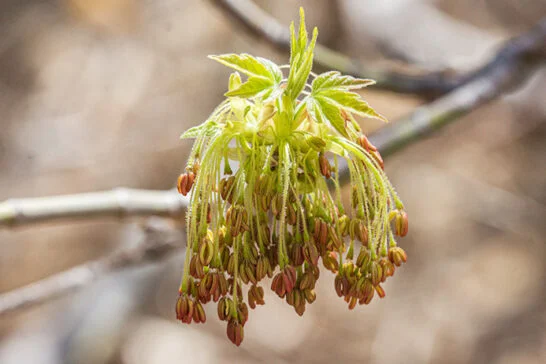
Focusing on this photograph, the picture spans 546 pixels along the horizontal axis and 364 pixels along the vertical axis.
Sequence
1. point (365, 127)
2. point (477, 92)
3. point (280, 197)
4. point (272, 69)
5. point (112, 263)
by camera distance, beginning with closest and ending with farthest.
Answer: point (280, 197) → point (272, 69) → point (477, 92) → point (112, 263) → point (365, 127)

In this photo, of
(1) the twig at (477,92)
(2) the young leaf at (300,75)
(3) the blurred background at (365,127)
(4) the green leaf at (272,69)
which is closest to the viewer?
(2) the young leaf at (300,75)

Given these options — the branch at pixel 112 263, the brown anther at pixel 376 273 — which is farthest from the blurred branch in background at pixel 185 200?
the brown anther at pixel 376 273

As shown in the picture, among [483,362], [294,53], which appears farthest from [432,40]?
[294,53]

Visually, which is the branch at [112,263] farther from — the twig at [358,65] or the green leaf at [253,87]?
the green leaf at [253,87]

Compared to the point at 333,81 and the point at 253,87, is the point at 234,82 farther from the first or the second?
the point at 333,81

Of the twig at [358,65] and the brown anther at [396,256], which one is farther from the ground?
the twig at [358,65]

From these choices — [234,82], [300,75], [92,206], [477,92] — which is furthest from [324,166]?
[477,92]

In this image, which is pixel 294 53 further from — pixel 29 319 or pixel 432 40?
pixel 29 319
